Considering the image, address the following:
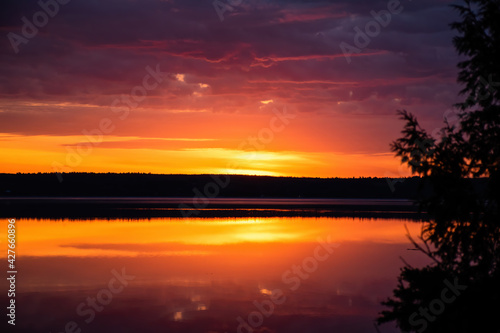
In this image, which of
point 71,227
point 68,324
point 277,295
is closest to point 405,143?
point 277,295

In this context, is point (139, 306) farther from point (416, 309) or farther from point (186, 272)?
point (416, 309)

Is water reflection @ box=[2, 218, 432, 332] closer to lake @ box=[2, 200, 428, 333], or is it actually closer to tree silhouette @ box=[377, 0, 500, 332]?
lake @ box=[2, 200, 428, 333]

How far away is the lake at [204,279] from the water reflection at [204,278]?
43mm

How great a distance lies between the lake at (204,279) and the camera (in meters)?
16.5

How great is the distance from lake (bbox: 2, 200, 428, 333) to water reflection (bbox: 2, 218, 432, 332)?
0.04m

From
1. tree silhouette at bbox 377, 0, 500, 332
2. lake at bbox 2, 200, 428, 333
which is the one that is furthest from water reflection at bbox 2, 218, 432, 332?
tree silhouette at bbox 377, 0, 500, 332

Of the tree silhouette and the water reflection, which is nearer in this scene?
the tree silhouette

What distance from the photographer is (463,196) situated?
11.8 m

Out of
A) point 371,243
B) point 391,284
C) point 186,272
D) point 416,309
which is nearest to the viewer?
point 416,309

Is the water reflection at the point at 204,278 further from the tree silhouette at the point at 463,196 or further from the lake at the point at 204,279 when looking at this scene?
the tree silhouette at the point at 463,196

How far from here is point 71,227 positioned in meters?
44.2

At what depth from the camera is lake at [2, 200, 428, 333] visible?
16.5m

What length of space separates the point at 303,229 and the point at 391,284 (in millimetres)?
22394

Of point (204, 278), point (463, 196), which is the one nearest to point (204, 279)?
point (204, 278)
